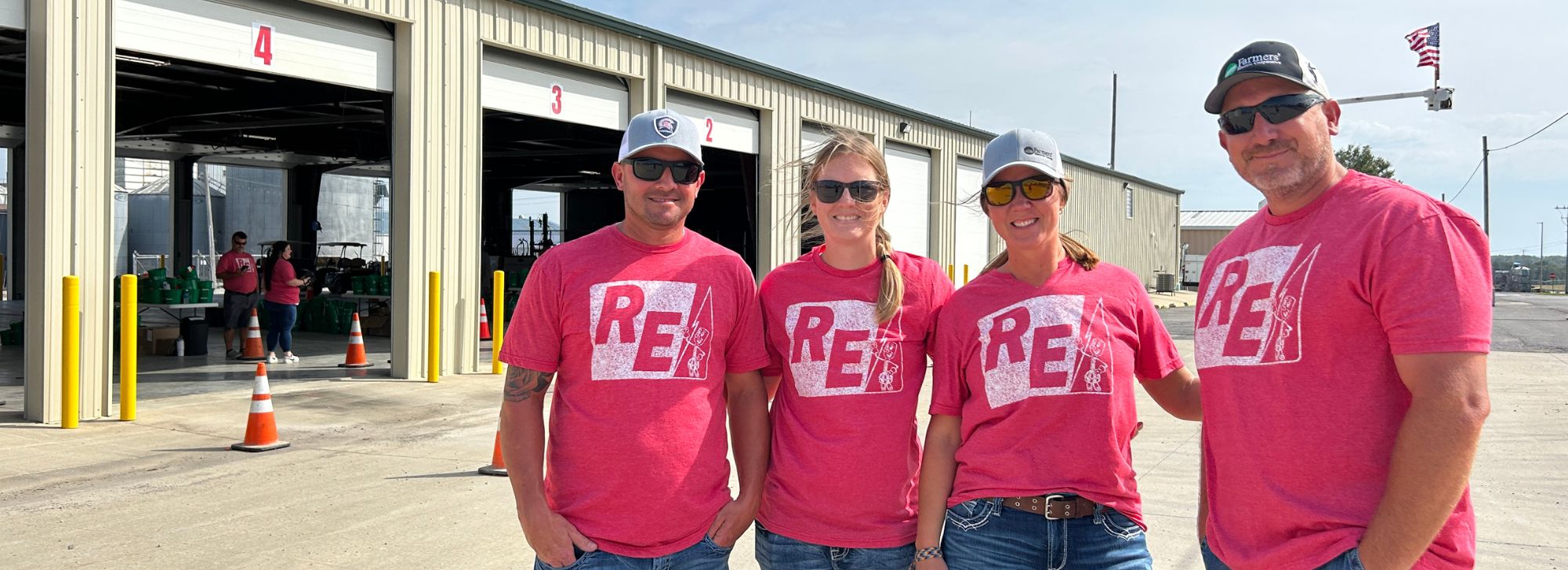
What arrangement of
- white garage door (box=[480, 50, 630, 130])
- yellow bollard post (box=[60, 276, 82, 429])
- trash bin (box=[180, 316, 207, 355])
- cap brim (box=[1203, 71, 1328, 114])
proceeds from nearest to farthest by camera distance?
cap brim (box=[1203, 71, 1328, 114]) < yellow bollard post (box=[60, 276, 82, 429]) < white garage door (box=[480, 50, 630, 130]) < trash bin (box=[180, 316, 207, 355])

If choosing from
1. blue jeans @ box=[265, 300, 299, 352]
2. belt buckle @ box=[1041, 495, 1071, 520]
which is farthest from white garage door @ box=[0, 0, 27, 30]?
belt buckle @ box=[1041, 495, 1071, 520]

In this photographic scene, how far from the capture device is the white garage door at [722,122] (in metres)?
15.9

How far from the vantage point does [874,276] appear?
9.23 ft

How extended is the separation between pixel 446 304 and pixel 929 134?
13.6 meters

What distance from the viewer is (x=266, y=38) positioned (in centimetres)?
1000

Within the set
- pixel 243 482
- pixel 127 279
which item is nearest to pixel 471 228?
pixel 127 279

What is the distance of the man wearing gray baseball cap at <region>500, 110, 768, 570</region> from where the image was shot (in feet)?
8.54

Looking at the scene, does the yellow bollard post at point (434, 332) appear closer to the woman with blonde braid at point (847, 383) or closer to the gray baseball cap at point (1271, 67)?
the woman with blonde braid at point (847, 383)

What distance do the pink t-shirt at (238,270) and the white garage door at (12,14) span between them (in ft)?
19.3

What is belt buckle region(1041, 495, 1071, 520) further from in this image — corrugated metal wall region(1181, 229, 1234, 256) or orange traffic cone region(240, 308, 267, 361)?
corrugated metal wall region(1181, 229, 1234, 256)

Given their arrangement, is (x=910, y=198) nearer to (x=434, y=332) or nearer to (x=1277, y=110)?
(x=434, y=332)

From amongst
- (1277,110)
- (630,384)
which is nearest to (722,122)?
(630,384)

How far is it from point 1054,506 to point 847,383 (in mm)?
606

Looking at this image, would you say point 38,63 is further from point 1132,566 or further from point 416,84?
point 1132,566
